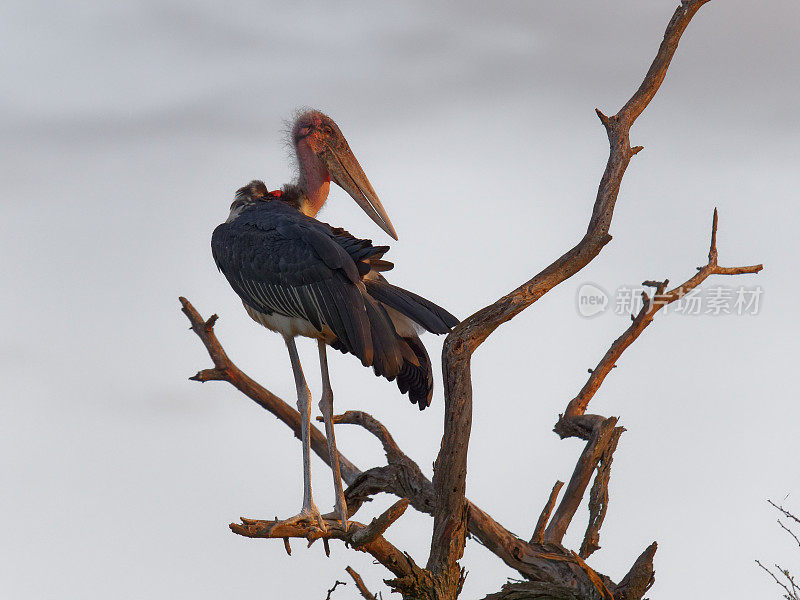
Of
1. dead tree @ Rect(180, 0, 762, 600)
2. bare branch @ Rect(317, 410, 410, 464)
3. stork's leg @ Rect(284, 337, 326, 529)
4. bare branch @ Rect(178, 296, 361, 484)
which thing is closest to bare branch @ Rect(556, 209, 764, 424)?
dead tree @ Rect(180, 0, 762, 600)

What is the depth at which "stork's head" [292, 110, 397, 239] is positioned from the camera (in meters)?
8.02

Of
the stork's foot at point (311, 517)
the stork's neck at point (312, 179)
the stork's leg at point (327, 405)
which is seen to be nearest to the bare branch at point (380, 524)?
the stork's foot at point (311, 517)

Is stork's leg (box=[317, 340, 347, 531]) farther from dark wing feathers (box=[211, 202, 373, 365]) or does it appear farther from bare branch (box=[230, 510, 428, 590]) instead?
bare branch (box=[230, 510, 428, 590])

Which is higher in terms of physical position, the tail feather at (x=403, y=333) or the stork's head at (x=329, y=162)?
the stork's head at (x=329, y=162)

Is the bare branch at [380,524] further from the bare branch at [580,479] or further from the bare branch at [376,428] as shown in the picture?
the bare branch at [580,479]

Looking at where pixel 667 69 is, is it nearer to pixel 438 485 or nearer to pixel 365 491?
pixel 438 485

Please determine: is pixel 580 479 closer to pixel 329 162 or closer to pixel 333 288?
pixel 333 288

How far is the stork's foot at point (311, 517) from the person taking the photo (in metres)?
5.92

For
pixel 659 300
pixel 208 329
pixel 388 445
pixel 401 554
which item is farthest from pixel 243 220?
pixel 659 300

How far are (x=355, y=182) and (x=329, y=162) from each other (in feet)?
0.87

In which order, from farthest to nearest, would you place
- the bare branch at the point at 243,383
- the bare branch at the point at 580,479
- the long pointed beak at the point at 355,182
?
the long pointed beak at the point at 355,182 < the bare branch at the point at 243,383 < the bare branch at the point at 580,479

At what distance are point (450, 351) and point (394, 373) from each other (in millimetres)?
784

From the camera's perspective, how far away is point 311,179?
8.04 meters

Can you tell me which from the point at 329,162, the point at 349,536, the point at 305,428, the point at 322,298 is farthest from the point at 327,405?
the point at 329,162
